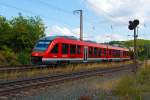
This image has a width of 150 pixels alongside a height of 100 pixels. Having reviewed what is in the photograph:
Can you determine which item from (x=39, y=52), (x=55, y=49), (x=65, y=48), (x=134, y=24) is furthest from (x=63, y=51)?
(x=134, y=24)

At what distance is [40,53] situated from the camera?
3003 centimetres

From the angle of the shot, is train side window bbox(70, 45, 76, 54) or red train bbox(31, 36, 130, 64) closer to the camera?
red train bbox(31, 36, 130, 64)

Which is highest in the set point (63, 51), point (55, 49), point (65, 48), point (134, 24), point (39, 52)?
point (134, 24)

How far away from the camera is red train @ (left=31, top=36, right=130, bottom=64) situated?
98.4 ft

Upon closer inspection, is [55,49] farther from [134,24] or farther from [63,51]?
[134,24]

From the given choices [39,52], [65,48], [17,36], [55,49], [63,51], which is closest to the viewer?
[39,52]

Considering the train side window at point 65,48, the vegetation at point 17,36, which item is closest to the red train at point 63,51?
the train side window at point 65,48

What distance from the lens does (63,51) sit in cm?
3177

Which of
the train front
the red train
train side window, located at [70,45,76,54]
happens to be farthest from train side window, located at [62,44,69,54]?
the train front

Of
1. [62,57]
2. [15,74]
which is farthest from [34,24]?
[15,74]

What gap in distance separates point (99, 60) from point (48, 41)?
13097mm

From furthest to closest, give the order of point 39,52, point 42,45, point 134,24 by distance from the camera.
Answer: point 42,45 → point 39,52 → point 134,24

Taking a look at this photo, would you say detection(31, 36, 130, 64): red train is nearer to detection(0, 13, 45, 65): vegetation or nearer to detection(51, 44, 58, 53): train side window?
detection(51, 44, 58, 53): train side window

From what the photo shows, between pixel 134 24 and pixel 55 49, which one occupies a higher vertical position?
pixel 134 24
